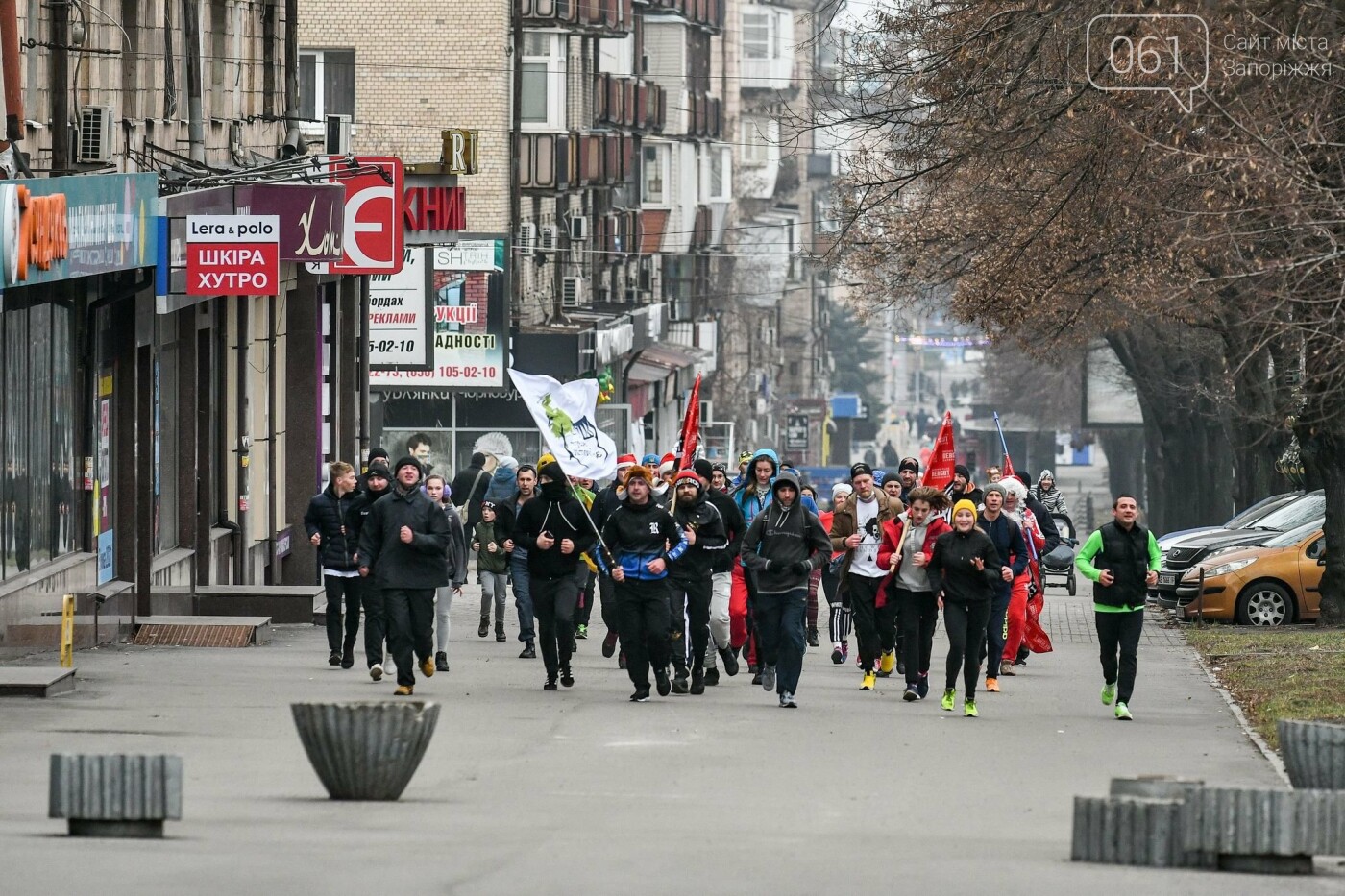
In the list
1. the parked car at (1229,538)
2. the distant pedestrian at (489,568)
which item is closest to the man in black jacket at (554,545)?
the distant pedestrian at (489,568)

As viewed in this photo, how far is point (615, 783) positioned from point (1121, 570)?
4691mm

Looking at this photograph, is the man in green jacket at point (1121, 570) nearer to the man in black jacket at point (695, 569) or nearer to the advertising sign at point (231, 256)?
the man in black jacket at point (695, 569)

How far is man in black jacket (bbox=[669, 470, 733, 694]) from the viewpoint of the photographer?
1630cm

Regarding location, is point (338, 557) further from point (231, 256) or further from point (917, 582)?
point (917, 582)

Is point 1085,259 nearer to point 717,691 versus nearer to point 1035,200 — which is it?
point 1035,200

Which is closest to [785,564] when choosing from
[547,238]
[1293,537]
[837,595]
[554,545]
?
[554,545]

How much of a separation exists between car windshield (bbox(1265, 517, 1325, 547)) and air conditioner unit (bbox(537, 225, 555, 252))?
24.8 metres

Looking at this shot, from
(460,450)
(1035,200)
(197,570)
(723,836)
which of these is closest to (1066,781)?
(723,836)

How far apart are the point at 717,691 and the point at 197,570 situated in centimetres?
788

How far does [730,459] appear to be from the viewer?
73000mm

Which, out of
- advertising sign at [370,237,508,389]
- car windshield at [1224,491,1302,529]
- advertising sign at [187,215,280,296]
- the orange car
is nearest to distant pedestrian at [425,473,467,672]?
advertising sign at [187,215,280,296]

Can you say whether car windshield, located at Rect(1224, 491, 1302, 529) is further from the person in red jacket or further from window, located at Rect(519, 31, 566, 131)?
window, located at Rect(519, 31, 566, 131)

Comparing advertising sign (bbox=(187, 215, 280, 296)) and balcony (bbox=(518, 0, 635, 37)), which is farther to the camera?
balcony (bbox=(518, 0, 635, 37))

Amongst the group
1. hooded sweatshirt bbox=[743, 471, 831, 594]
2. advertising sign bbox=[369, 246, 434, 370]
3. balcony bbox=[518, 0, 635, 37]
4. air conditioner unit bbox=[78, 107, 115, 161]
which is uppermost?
balcony bbox=[518, 0, 635, 37]
